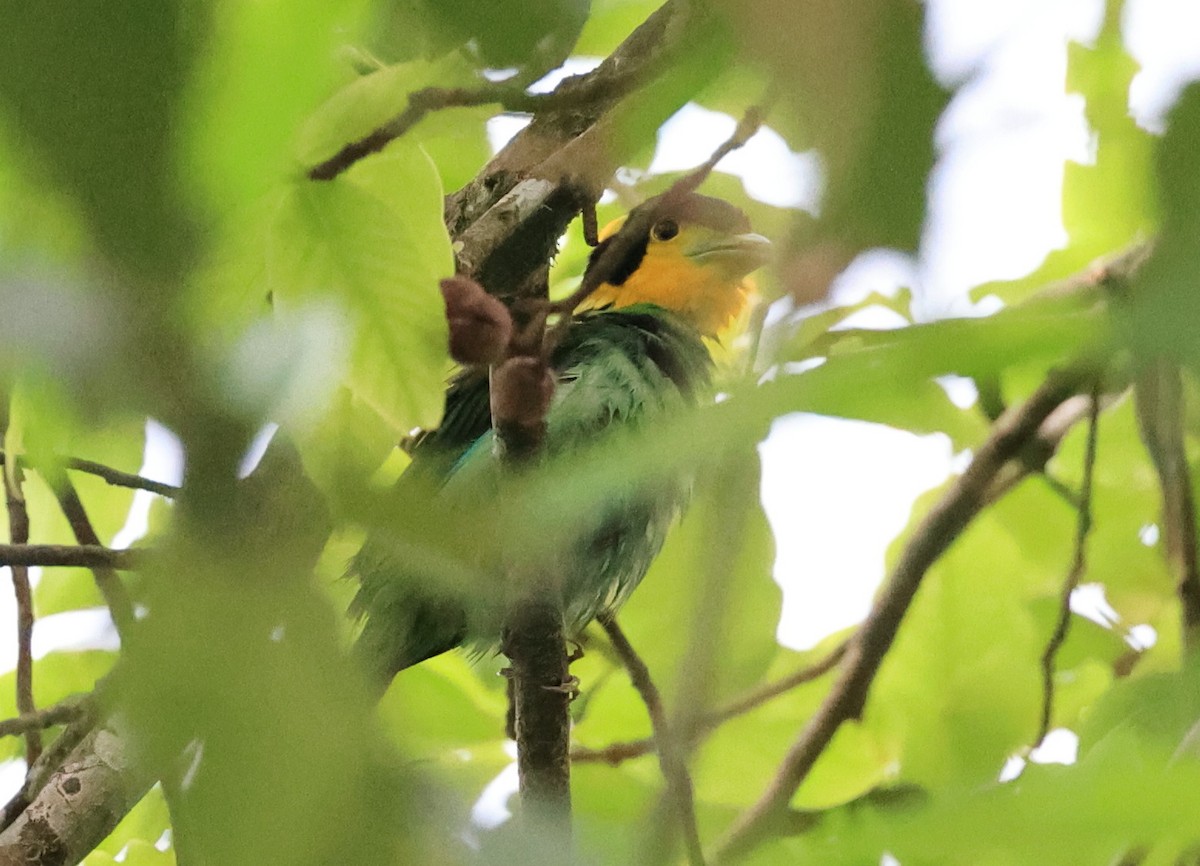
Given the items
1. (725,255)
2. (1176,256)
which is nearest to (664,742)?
(1176,256)

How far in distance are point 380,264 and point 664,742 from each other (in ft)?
1.04

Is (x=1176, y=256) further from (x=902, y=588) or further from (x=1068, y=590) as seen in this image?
(x=902, y=588)

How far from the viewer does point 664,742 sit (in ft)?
2.30

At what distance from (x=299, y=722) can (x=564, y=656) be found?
3.43ft

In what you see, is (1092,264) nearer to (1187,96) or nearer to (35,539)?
(1187,96)

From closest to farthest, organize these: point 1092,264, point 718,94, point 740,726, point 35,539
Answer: point 718,94, point 1092,264, point 35,539, point 740,726

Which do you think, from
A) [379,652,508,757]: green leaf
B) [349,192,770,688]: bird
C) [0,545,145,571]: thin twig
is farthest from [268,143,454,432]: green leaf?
[379,652,508,757]: green leaf

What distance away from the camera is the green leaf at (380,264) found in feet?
1.62

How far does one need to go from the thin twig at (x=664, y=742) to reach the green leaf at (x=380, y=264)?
0.22 meters

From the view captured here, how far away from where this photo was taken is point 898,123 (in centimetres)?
28

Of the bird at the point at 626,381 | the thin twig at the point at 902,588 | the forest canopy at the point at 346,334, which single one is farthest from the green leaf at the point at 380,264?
the thin twig at the point at 902,588

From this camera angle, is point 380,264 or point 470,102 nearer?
point 470,102

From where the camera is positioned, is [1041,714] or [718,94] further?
[1041,714]

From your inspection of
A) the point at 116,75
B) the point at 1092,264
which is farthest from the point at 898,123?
the point at 1092,264
